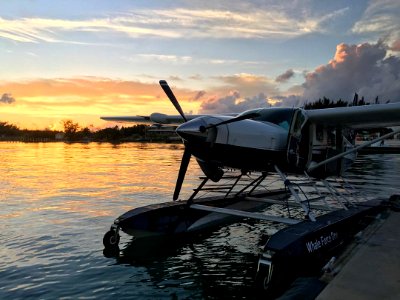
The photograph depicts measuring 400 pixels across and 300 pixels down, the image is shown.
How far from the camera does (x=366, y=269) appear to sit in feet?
19.4

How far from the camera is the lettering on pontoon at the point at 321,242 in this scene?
7236 millimetres

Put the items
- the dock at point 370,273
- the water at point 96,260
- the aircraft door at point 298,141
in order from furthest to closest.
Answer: the aircraft door at point 298,141 < the water at point 96,260 < the dock at point 370,273

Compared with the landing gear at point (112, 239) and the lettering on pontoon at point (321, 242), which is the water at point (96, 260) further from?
the lettering on pontoon at point (321, 242)

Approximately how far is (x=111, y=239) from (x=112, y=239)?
0.02m

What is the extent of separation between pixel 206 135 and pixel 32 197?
32.7 ft

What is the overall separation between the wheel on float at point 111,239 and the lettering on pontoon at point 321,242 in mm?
4116

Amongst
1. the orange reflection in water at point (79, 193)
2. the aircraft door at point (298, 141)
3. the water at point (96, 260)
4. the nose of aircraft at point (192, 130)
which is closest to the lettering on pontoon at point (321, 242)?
the water at point (96, 260)

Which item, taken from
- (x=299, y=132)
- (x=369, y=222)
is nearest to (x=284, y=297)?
(x=299, y=132)

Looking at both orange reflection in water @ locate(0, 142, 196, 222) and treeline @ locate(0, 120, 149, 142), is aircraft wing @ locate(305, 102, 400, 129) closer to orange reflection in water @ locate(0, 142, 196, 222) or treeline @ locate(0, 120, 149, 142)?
orange reflection in water @ locate(0, 142, 196, 222)

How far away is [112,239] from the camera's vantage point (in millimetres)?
8664

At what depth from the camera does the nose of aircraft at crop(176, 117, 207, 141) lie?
7.54 metres

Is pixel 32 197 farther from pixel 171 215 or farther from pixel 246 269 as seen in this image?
pixel 246 269

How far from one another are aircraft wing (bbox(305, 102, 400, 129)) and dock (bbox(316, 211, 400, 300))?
2.87 metres

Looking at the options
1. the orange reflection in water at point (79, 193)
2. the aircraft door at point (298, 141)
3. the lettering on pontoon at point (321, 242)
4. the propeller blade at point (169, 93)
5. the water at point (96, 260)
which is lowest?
the water at point (96, 260)
